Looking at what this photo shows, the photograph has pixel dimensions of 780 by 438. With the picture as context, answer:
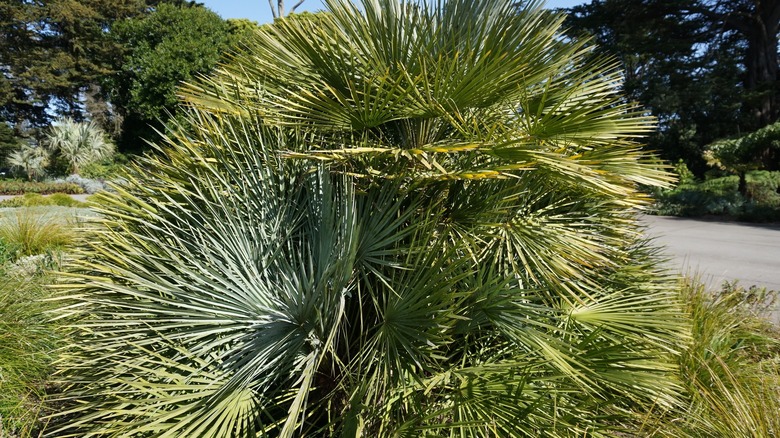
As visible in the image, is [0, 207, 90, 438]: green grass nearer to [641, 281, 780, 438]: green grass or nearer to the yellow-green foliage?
the yellow-green foliage

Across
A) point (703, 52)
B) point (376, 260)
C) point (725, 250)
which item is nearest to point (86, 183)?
point (376, 260)

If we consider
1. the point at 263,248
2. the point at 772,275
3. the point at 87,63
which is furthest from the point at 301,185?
the point at 87,63

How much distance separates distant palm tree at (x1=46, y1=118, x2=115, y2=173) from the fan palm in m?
29.4

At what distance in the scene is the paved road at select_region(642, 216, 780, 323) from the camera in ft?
23.8

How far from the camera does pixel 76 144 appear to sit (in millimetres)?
26562

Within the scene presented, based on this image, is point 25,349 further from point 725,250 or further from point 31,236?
point 725,250

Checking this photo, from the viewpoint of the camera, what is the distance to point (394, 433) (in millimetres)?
1768

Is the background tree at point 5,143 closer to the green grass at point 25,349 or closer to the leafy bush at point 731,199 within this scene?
the green grass at point 25,349

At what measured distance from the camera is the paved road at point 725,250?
7.25 meters

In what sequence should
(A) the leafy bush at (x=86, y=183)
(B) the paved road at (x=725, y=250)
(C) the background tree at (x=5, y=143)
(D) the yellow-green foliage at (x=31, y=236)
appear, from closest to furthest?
(D) the yellow-green foliage at (x=31, y=236), (B) the paved road at (x=725, y=250), (A) the leafy bush at (x=86, y=183), (C) the background tree at (x=5, y=143)

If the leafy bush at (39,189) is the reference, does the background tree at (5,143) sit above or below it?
above

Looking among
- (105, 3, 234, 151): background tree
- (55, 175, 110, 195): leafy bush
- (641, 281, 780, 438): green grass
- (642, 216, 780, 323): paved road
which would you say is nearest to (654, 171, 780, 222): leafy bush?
(642, 216, 780, 323): paved road

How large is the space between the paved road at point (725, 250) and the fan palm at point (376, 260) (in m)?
3.09

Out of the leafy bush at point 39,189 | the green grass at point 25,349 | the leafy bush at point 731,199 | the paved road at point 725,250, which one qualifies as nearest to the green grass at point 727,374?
Answer: the paved road at point 725,250
